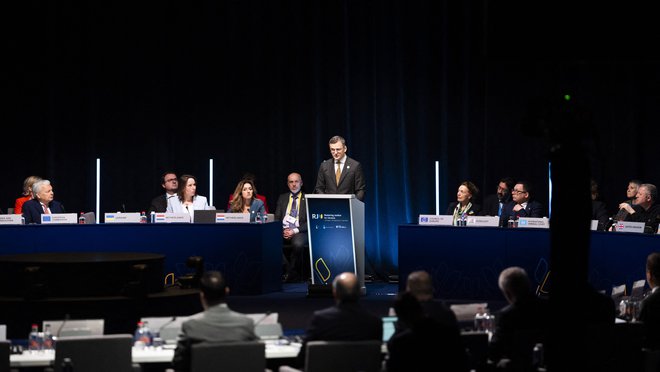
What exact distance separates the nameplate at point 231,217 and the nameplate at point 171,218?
0.34 m

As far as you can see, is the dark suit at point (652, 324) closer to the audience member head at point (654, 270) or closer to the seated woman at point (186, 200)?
the audience member head at point (654, 270)

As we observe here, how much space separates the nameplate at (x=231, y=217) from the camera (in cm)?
1187

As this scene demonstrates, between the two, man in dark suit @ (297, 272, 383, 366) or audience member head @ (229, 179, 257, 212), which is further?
audience member head @ (229, 179, 257, 212)

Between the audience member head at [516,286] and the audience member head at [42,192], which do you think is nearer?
the audience member head at [516,286]

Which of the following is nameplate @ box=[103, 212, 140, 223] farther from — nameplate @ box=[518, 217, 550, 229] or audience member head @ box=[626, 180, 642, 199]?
audience member head @ box=[626, 180, 642, 199]

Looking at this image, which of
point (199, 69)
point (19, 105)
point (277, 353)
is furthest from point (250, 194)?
point (277, 353)

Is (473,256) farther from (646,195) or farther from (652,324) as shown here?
(652,324)

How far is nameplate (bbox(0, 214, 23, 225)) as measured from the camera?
11180 millimetres

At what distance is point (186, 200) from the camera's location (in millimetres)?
12797

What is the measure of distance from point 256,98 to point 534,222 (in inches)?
194

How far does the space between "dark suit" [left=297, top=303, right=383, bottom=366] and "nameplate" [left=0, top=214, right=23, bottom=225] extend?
595cm

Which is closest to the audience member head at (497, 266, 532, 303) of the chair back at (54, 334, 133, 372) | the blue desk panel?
the chair back at (54, 334, 133, 372)

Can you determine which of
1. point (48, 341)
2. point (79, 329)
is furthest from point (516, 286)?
point (48, 341)

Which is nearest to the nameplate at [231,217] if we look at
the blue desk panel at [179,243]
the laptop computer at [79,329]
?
the blue desk panel at [179,243]
